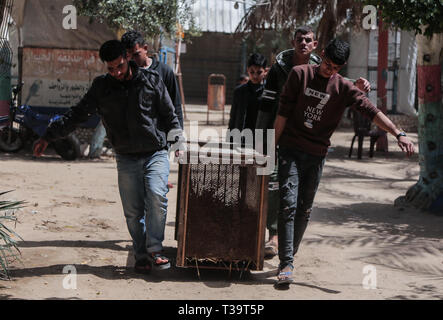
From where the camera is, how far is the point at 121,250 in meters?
5.88

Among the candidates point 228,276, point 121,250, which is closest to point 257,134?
point 228,276

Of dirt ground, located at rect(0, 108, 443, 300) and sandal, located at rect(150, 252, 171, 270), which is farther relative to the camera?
sandal, located at rect(150, 252, 171, 270)

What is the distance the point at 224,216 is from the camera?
503 cm

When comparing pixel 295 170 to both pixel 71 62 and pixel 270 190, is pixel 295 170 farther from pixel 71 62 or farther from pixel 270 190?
pixel 71 62

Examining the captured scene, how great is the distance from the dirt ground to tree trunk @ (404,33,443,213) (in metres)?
0.28

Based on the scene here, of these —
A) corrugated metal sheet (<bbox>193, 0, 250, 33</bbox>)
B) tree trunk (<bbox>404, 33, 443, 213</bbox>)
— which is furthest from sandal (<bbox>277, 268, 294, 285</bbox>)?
corrugated metal sheet (<bbox>193, 0, 250, 33</bbox>)

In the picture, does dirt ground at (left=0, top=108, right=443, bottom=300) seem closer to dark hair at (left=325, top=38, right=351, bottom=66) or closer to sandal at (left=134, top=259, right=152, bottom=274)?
sandal at (left=134, top=259, right=152, bottom=274)

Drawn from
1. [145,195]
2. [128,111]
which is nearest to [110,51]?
[128,111]

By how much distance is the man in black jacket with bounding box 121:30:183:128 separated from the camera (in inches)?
A: 221

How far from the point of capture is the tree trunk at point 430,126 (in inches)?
320

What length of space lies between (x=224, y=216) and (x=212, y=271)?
565 mm

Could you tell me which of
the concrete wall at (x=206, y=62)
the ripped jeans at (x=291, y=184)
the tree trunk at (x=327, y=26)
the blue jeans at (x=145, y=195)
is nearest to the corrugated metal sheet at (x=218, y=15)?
the concrete wall at (x=206, y=62)

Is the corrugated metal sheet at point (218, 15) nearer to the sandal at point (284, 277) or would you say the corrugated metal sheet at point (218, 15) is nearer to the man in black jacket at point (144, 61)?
the man in black jacket at point (144, 61)

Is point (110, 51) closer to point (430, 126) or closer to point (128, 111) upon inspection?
point (128, 111)
